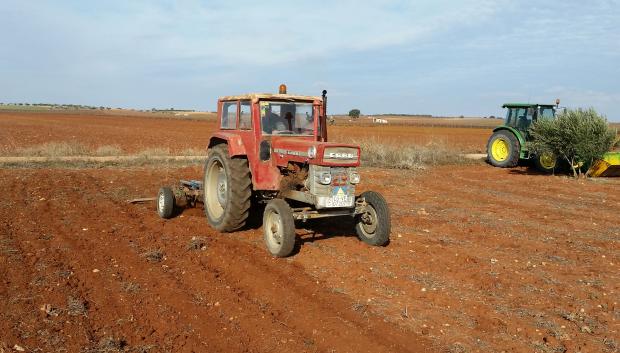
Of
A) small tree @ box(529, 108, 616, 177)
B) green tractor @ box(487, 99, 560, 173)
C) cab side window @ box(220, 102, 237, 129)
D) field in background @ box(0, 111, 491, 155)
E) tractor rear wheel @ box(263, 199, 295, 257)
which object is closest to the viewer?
tractor rear wheel @ box(263, 199, 295, 257)

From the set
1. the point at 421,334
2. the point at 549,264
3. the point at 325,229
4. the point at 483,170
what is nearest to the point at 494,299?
the point at 421,334

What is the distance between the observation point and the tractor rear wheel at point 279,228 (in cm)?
541

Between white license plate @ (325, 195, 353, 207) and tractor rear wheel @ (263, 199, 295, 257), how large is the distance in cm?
47

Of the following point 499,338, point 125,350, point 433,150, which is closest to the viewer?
point 125,350

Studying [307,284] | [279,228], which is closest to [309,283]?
[307,284]

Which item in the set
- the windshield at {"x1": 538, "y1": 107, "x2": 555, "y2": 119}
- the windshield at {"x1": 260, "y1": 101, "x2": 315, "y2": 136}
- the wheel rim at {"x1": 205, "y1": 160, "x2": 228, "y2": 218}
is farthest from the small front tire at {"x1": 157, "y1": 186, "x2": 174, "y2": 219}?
the windshield at {"x1": 538, "y1": 107, "x2": 555, "y2": 119}

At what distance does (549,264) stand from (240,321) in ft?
12.3

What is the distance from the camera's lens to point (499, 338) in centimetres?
379

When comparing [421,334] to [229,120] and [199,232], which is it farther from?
[229,120]

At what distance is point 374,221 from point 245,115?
7.37 ft

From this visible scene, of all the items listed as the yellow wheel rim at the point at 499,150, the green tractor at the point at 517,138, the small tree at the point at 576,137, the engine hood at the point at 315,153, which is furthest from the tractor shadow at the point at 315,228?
the yellow wheel rim at the point at 499,150

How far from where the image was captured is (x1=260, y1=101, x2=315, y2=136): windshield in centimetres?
628

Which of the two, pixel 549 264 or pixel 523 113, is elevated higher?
pixel 523 113

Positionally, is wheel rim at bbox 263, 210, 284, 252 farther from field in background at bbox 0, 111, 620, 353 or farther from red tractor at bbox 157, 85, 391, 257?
field in background at bbox 0, 111, 620, 353
